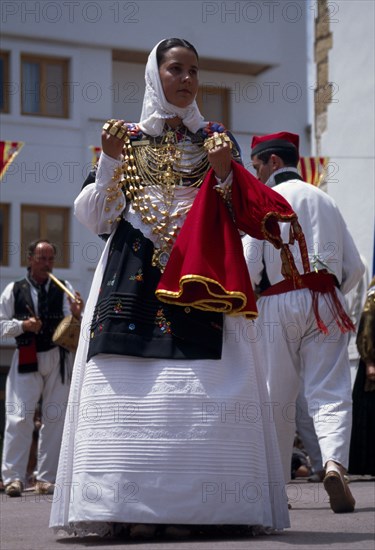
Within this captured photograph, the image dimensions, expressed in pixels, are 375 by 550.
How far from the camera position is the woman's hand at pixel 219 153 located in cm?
605

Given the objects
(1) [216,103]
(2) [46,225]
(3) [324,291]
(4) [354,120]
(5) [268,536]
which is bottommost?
(5) [268,536]

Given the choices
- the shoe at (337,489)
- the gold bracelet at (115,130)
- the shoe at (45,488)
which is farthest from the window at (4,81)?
the gold bracelet at (115,130)

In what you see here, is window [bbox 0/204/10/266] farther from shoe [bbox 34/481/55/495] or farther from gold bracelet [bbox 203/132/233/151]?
gold bracelet [bbox 203/132/233/151]

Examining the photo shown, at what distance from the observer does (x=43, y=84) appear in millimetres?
28547

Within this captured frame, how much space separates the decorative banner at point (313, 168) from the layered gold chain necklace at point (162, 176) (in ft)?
39.3

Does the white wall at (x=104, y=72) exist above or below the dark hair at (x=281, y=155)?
above

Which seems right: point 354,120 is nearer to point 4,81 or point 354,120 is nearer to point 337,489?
point 337,489

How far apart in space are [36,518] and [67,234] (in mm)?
20716

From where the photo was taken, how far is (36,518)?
7.62 m

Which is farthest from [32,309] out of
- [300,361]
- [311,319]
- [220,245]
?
[220,245]

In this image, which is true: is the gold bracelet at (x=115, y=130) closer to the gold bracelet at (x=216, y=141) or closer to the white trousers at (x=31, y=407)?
the gold bracelet at (x=216, y=141)

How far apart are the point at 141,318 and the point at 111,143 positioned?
32.8 inches

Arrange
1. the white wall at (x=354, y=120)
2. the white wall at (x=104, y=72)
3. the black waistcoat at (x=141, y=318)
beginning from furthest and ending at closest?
1. the white wall at (x=104, y=72)
2. the white wall at (x=354, y=120)
3. the black waistcoat at (x=141, y=318)

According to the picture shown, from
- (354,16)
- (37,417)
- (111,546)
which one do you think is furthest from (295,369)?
(354,16)
